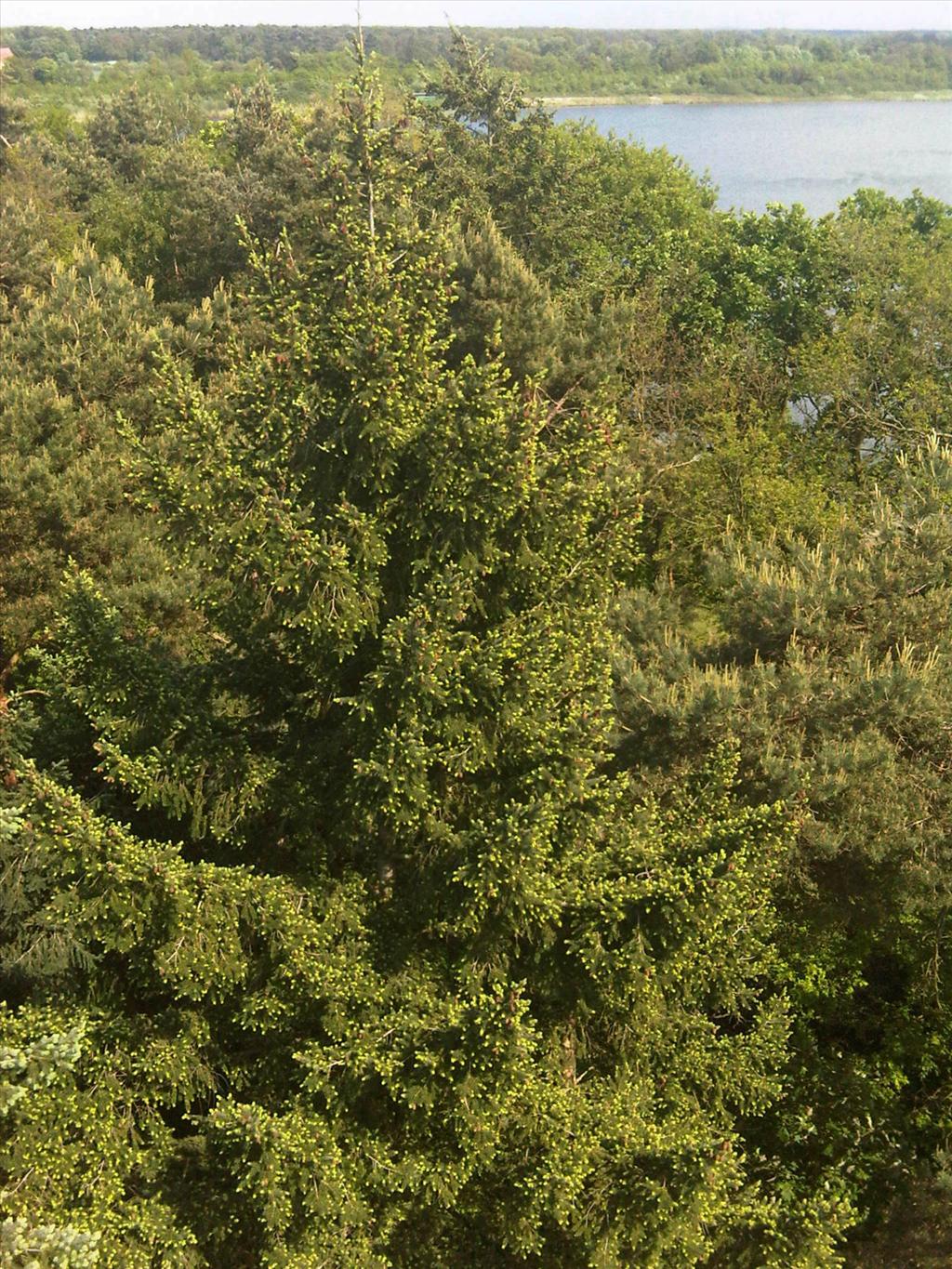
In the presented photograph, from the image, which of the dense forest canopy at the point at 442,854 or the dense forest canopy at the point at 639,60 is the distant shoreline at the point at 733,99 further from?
the dense forest canopy at the point at 442,854

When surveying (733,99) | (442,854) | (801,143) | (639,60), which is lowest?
(442,854)

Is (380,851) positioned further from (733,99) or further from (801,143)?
(733,99)

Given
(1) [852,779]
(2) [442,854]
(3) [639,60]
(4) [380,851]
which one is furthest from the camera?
(3) [639,60]

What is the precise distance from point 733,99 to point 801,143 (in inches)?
1893

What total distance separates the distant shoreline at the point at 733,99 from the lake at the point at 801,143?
1.01 metres

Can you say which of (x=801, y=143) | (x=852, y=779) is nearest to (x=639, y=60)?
(x=801, y=143)

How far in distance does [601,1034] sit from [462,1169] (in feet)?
9.16

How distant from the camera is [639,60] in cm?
14862

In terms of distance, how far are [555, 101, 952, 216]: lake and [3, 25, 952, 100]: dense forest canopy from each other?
4.29 metres

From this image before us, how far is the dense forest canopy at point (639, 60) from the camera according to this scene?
13062cm

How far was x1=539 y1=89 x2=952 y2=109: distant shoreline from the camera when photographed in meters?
134

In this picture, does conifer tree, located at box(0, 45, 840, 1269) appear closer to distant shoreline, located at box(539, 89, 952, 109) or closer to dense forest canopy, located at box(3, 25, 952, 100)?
dense forest canopy, located at box(3, 25, 952, 100)

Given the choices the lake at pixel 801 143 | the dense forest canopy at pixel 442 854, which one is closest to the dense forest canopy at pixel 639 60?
the lake at pixel 801 143

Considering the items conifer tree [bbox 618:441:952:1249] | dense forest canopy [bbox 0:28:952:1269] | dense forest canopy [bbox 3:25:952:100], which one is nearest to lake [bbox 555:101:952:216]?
dense forest canopy [bbox 3:25:952:100]
